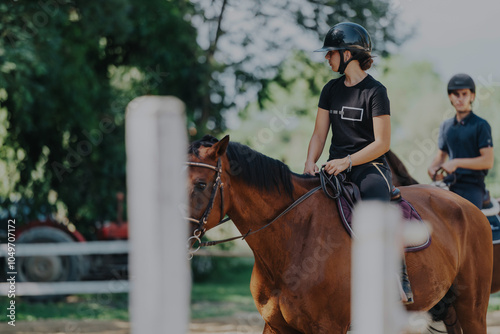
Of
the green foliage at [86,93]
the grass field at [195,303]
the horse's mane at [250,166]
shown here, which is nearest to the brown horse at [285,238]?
the horse's mane at [250,166]

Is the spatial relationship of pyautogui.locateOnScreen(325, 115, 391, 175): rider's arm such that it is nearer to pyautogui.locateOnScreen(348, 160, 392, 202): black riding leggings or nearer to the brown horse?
pyautogui.locateOnScreen(348, 160, 392, 202): black riding leggings

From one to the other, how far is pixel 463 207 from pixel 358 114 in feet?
4.75

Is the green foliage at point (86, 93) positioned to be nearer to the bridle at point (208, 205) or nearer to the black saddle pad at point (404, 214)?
the bridle at point (208, 205)

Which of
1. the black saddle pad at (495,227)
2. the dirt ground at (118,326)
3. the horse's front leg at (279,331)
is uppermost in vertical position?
the black saddle pad at (495,227)

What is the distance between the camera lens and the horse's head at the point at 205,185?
402cm

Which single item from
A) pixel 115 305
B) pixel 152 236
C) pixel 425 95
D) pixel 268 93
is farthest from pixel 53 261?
pixel 425 95

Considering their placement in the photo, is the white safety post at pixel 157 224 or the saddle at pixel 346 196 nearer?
the white safety post at pixel 157 224

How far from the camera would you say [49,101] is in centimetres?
1148

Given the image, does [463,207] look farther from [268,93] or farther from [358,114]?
[268,93]

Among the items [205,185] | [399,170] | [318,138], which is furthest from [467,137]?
[205,185]

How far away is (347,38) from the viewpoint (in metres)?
4.54

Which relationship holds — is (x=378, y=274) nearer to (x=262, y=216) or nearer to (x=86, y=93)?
(x=262, y=216)

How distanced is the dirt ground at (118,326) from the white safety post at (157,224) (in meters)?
7.91

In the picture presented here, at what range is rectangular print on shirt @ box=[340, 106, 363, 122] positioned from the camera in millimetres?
4566
